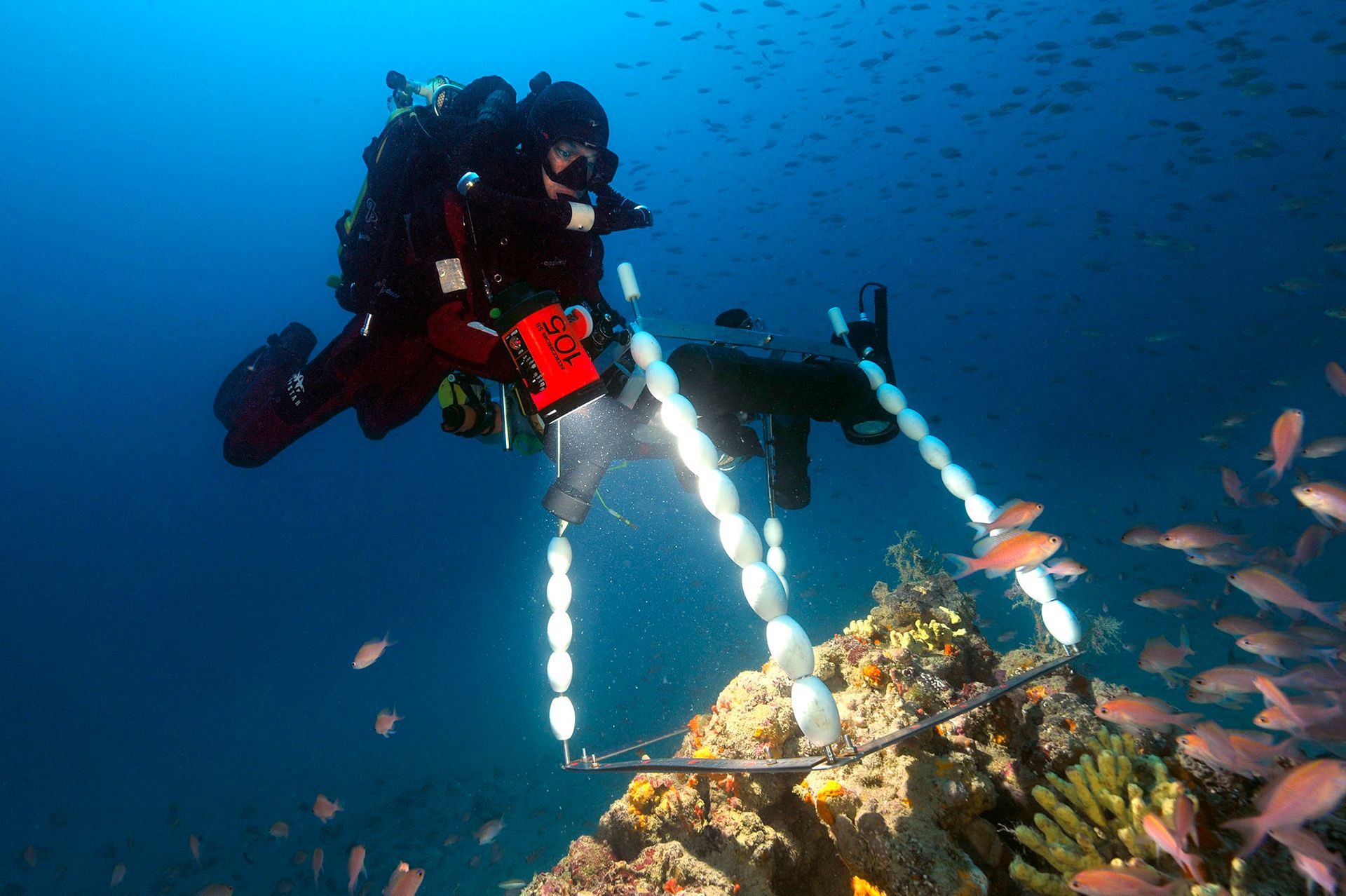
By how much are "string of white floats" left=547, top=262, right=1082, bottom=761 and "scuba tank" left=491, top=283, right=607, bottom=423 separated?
31cm

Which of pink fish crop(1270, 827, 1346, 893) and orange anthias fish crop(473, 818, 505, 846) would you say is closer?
pink fish crop(1270, 827, 1346, 893)

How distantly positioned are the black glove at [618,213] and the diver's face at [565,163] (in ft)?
0.77

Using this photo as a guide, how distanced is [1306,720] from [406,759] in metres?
34.9

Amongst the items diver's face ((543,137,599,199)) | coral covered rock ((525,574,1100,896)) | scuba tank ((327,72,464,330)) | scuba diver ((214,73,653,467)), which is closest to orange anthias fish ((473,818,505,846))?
coral covered rock ((525,574,1100,896))

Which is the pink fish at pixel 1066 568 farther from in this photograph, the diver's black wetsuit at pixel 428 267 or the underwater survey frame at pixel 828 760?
the diver's black wetsuit at pixel 428 267

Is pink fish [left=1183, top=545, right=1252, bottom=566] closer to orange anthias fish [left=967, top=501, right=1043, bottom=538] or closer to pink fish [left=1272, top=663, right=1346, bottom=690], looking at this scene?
pink fish [left=1272, top=663, right=1346, bottom=690]

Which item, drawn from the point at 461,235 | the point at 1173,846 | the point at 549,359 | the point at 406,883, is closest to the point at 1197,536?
the point at 1173,846

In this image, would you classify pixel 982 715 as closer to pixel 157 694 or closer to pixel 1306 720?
pixel 1306 720

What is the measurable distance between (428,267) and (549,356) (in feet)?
4.58

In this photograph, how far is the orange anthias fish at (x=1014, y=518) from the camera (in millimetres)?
3346

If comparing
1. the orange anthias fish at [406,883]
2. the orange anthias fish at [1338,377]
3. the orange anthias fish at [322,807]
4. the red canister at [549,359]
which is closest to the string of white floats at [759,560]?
the red canister at [549,359]

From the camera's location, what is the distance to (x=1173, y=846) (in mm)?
2252

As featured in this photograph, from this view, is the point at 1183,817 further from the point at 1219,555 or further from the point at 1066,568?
the point at 1219,555

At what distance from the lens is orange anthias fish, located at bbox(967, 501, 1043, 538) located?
335cm
